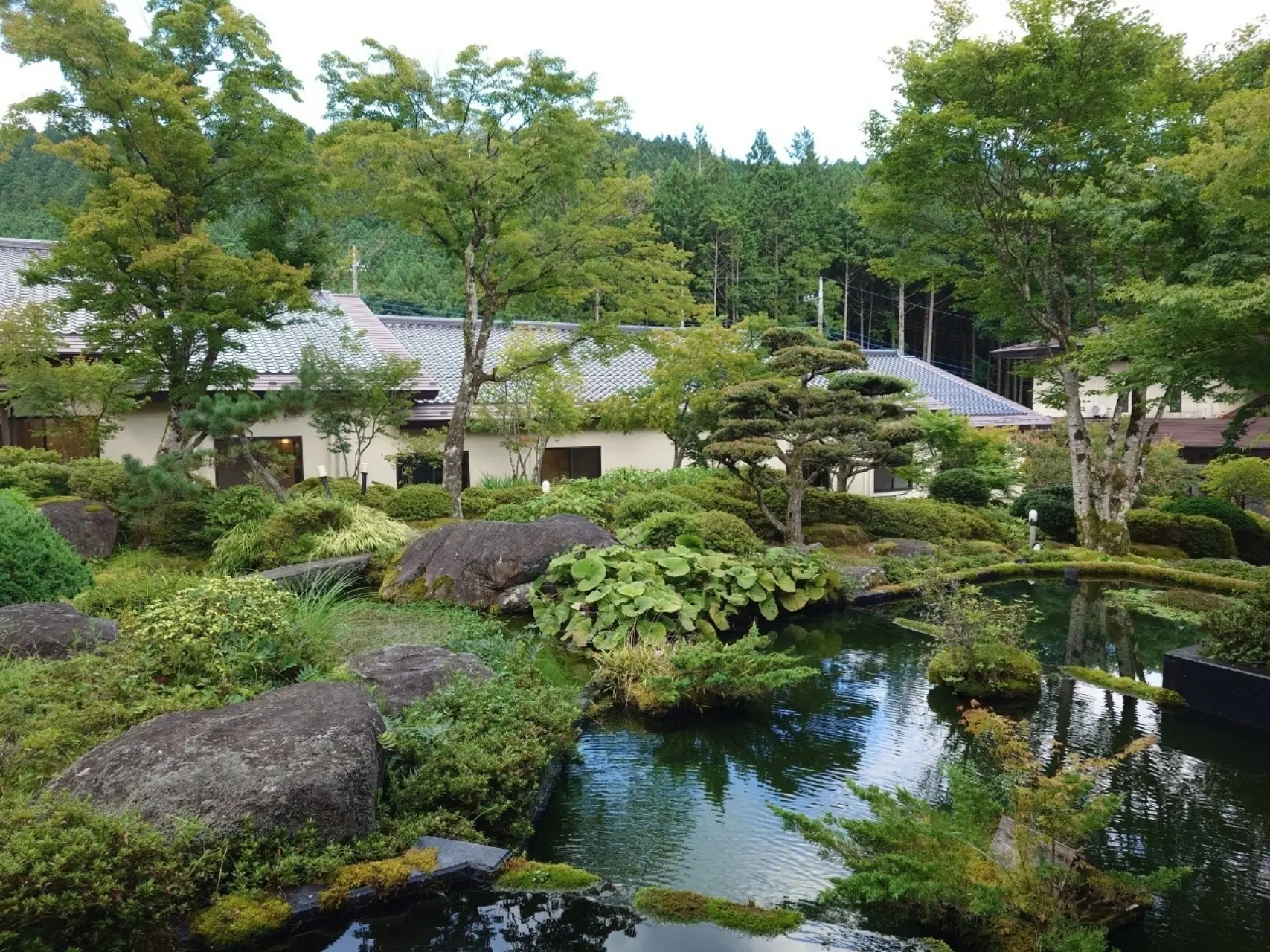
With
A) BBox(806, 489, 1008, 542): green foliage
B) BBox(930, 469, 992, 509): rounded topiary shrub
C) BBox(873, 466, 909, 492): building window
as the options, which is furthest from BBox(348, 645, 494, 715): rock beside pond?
BBox(873, 466, 909, 492): building window

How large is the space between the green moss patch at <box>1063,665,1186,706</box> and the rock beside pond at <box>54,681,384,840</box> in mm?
6465

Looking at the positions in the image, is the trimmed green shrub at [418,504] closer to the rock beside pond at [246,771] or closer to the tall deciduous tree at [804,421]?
the tall deciduous tree at [804,421]

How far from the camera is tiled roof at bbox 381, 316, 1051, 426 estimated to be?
21375 millimetres

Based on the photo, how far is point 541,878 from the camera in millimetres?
4215

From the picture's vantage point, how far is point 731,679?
22.6 feet

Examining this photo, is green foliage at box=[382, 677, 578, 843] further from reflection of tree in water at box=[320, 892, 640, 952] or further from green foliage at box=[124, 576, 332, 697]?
green foliage at box=[124, 576, 332, 697]

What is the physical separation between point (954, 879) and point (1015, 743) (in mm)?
753

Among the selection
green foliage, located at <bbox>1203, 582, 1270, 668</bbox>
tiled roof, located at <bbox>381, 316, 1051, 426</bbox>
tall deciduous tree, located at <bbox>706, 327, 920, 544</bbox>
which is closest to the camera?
green foliage, located at <bbox>1203, 582, 1270, 668</bbox>

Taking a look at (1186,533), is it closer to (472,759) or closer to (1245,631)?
(1245,631)

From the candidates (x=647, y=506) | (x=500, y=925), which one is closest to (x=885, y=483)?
(x=647, y=506)

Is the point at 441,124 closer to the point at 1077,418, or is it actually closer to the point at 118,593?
the point at 118,593

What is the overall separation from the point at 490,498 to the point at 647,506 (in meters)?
3.61

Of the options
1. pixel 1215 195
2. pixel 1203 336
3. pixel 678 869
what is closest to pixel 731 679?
pixel 678 869

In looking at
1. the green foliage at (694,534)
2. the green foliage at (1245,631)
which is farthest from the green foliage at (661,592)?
the green foliage at (1245,631)
